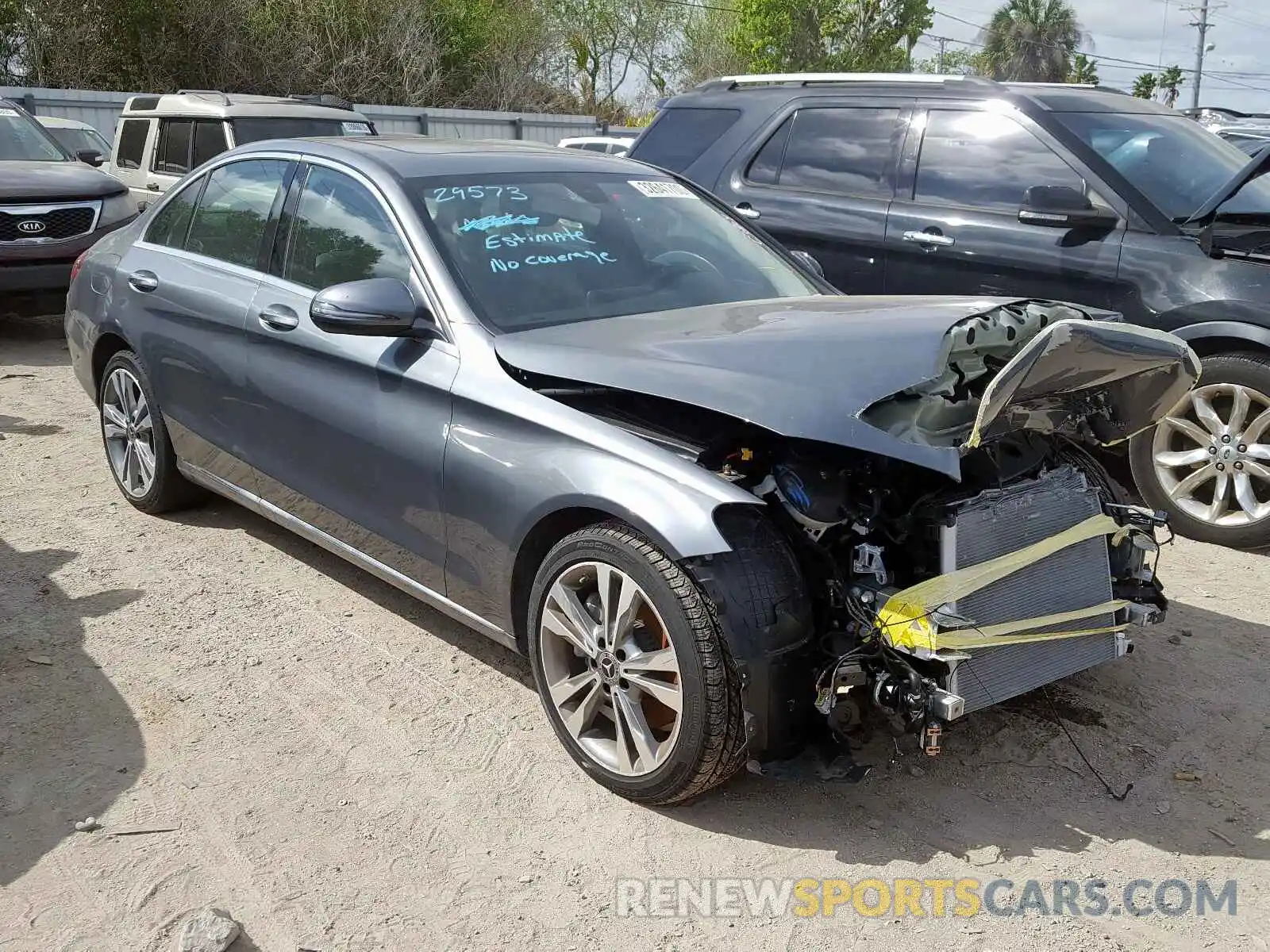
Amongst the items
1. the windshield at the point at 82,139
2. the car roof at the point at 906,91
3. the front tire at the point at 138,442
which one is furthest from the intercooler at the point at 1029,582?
the windshield at the point at 82,139

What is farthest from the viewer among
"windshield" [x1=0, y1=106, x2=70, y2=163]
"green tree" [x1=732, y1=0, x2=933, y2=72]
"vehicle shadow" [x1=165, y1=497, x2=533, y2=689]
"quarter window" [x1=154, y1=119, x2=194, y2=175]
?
"green tree" [x1=732, y1=0, x2=933, y2=72]

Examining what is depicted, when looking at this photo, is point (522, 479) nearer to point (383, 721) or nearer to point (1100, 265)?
point (383, 721)

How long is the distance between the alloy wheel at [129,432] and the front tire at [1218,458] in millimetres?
4458

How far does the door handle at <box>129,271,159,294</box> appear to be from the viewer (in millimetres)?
5109

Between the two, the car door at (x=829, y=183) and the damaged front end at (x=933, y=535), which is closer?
the damaged front end at (x=933, y=535)

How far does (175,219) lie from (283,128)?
599 centimetres

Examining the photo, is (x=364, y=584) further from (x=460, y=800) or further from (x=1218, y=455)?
(x=1218, y=455)

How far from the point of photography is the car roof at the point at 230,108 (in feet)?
34.5

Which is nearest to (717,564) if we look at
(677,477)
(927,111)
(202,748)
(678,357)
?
(677,477)

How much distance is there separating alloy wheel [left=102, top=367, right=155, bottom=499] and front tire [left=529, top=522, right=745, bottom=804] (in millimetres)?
2745

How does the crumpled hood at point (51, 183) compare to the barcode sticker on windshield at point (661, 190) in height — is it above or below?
below

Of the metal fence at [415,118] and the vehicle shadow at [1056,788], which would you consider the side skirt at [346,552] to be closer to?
the vehicle shadow at [1056,788]

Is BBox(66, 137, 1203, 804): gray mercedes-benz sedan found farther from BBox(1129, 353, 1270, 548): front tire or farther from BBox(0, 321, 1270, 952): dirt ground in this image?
BBox(1129, 353, 1270, 548): front tire

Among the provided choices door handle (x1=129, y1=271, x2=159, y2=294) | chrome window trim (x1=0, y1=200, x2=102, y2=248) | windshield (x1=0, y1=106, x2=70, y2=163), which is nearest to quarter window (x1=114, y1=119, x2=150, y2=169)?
windshield (x1=0, y1=106, x2=70, y2=163)
